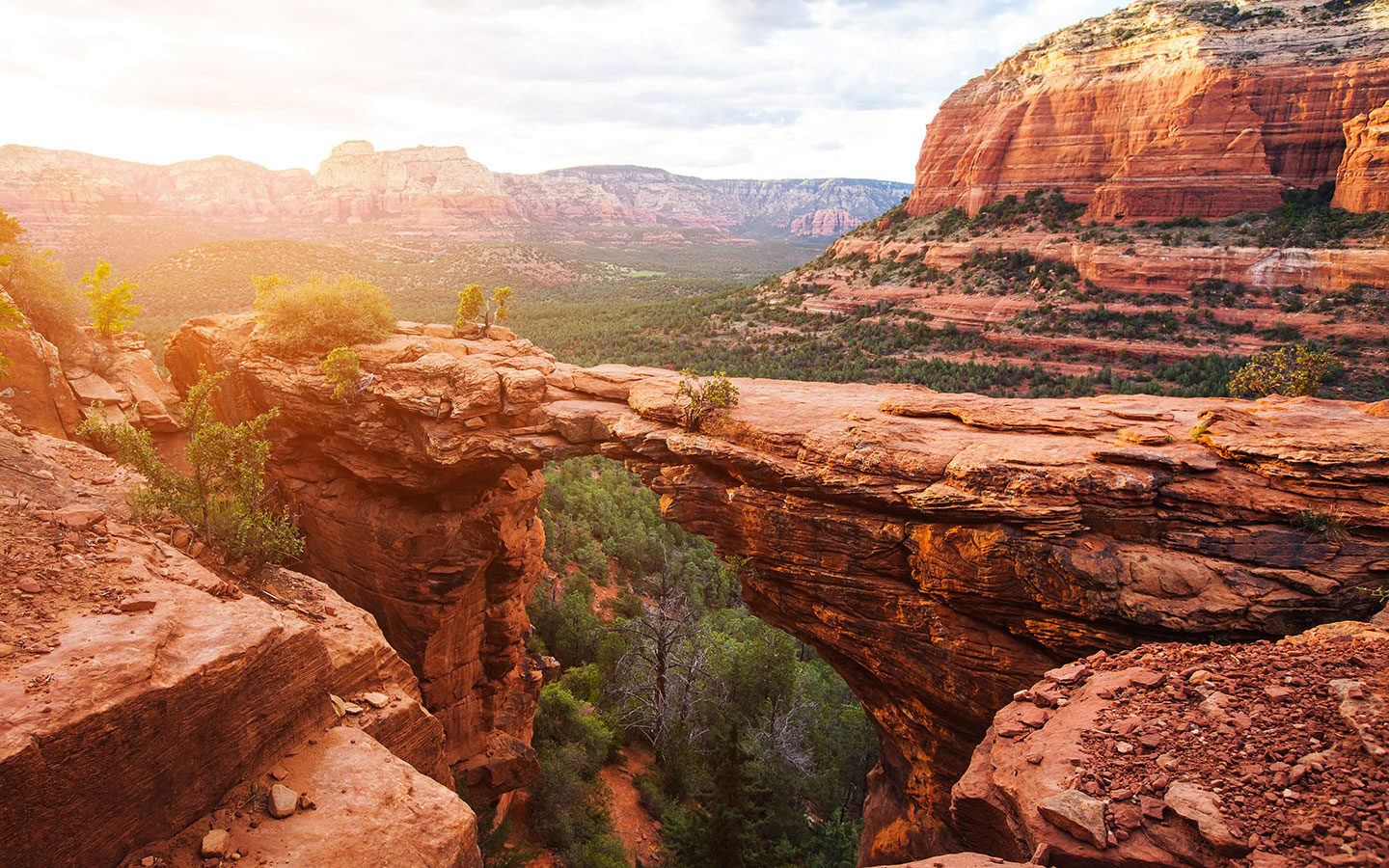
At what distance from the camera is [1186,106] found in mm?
51625

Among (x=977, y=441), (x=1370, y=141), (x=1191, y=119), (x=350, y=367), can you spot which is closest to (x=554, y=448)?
(x=350, y=367)

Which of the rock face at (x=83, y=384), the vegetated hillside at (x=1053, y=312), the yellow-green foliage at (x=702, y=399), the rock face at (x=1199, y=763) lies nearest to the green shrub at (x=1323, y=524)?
the rock face at (x=1199, y=763)

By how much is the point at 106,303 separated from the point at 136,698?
14.2 m

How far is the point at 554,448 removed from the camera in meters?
13.4

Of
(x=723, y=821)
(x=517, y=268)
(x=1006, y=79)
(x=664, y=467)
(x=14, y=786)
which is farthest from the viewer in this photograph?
(x=517, y=268)

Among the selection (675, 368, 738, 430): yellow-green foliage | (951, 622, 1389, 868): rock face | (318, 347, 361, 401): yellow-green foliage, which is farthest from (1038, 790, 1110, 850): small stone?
(318, 347, 361, 401): yellow-green foliage

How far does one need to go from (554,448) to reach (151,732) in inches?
344

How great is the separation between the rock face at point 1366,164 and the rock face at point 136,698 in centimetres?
6481

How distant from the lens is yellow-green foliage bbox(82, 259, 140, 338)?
13969mm

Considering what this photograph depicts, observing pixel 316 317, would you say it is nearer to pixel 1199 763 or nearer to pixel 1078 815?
pixel 1078 815

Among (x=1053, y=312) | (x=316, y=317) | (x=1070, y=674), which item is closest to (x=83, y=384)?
(x=316, y=317)

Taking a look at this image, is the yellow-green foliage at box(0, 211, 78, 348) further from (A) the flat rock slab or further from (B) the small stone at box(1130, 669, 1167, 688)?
(B) the small stone at box(1130, 669, 1167, 688)

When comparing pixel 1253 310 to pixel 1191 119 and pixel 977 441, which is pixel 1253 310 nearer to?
pixel 1191 119

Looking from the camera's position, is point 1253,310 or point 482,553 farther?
point 1253,310
